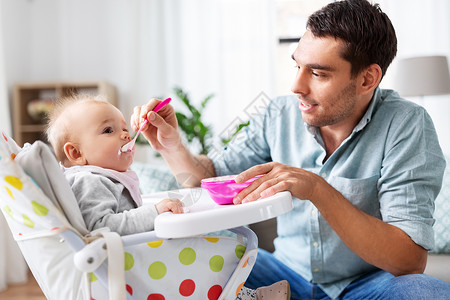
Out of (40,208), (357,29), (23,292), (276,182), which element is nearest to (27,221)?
(40,208)

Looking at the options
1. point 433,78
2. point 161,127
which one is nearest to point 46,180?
point 161,127

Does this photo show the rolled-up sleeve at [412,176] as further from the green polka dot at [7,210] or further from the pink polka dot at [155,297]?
the green polka dot at [7,210]

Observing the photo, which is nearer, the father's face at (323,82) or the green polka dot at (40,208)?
the green polka dot at (40,208)

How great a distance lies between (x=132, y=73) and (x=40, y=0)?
993 millimetres

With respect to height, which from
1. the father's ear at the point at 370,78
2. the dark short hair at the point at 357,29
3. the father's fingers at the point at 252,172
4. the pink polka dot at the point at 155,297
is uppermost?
the dark short hair at the point at 357,29

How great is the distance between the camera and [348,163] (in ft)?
4.55

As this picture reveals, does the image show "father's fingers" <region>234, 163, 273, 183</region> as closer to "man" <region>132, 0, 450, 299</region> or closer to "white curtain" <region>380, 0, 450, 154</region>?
"man" <region>132, 0, 450, 299</region>

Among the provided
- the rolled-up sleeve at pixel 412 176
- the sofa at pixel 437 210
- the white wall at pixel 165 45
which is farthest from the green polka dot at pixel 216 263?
the white wall at pixel 165 45

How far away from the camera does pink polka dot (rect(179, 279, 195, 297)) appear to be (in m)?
0.85

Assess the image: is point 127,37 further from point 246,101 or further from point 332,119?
point 332,119

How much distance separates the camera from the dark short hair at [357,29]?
1.36 m

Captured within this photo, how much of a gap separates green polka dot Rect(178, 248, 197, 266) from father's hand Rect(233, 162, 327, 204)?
15cm

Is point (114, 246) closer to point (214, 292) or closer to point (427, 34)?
point (214, 292)

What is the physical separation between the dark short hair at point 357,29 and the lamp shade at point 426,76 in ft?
6.19
